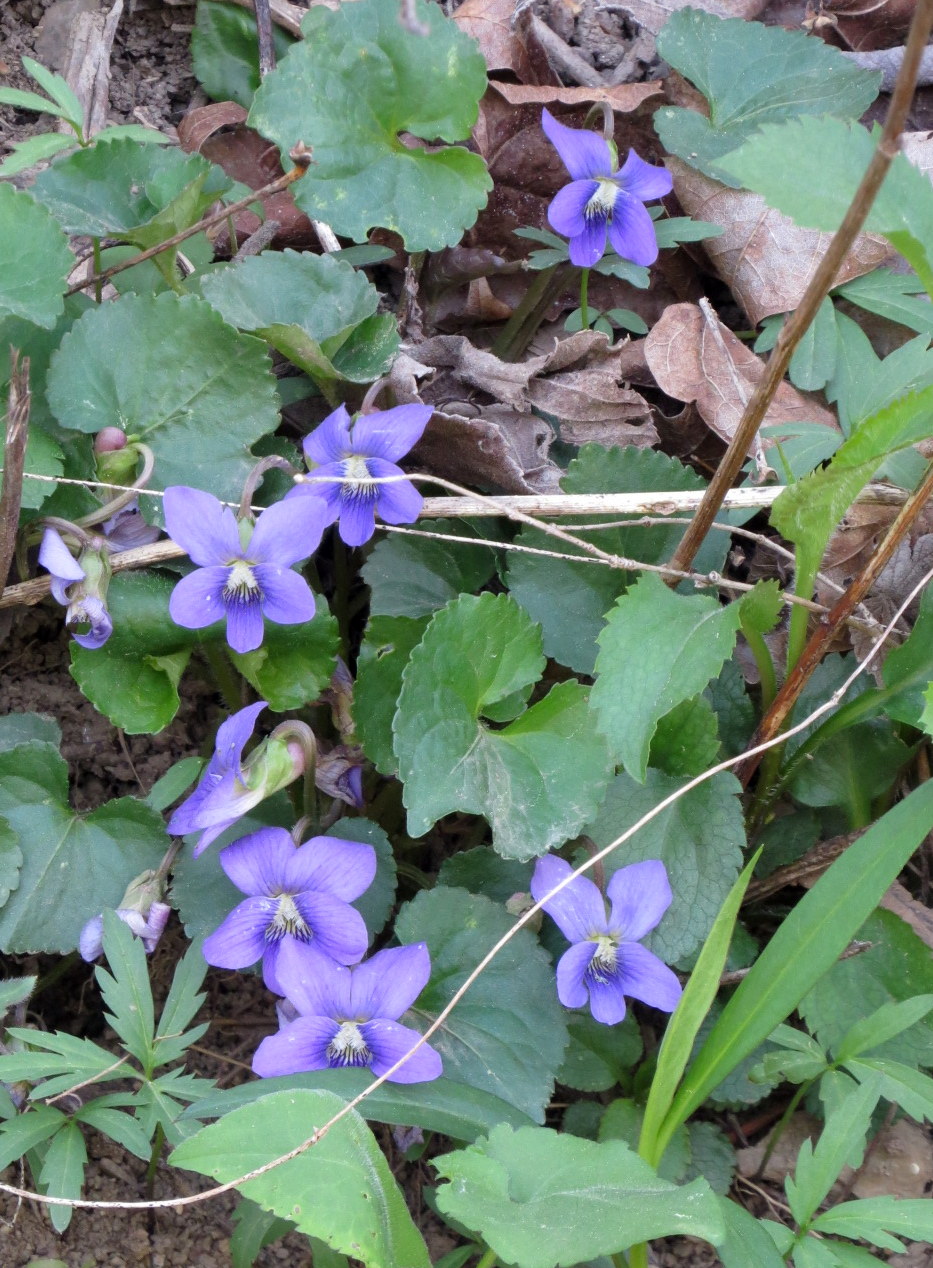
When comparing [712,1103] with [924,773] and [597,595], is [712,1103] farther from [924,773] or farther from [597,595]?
[597,595]

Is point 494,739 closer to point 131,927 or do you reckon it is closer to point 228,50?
point 131,927

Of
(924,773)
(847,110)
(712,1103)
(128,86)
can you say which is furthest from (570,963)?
(128,86)

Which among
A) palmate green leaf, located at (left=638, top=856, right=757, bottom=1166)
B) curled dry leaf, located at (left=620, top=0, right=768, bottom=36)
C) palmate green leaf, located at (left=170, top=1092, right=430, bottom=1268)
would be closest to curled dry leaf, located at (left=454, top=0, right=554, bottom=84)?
curled dry leaf, located at (left=620, top=0, right=768, bottom=36)

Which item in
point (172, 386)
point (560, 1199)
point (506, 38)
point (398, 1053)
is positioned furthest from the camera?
point (506, 38)

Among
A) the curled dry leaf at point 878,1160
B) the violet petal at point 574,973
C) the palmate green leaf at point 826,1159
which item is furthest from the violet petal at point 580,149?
the curled dry leaf at point 878,1160

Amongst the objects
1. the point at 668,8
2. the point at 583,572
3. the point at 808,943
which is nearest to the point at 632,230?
the point at 583,572

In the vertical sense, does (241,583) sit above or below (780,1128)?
Result: above

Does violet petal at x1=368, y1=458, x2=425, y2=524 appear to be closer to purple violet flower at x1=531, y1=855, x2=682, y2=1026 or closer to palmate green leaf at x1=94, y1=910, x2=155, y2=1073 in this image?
purple violet flower at x1=531, y1=855, x2=682, y2=1026
